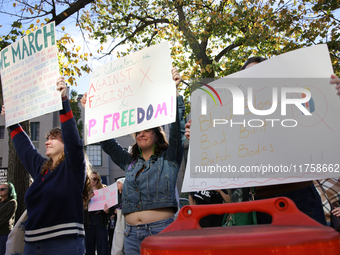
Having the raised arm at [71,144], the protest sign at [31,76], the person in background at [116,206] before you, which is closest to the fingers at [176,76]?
the raised arm at [71,144]

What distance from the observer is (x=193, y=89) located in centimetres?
223

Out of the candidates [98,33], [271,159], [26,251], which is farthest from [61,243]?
[98,33]

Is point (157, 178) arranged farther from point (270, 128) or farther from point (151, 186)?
point (270, 128)

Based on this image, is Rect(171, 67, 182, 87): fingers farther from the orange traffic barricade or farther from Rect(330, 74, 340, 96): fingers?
the orange traffic barricade

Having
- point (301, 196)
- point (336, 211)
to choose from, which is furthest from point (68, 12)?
point (301, 196)

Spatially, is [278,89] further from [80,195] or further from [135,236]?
[80,195]

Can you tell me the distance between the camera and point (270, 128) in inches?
73.5

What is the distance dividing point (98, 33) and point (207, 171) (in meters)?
10.4

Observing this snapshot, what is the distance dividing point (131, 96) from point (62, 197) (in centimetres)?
96

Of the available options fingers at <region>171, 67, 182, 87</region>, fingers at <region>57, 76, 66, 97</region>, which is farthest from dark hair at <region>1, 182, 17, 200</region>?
fingers at <region>171, 67, 182, 87</region>

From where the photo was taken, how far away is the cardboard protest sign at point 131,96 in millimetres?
2520

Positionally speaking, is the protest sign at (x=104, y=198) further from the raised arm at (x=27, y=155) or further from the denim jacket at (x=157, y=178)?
the denim jacket at (x=157, y=178)

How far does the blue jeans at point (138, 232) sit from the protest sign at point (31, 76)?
3.84 feet

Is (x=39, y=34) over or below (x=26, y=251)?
over
